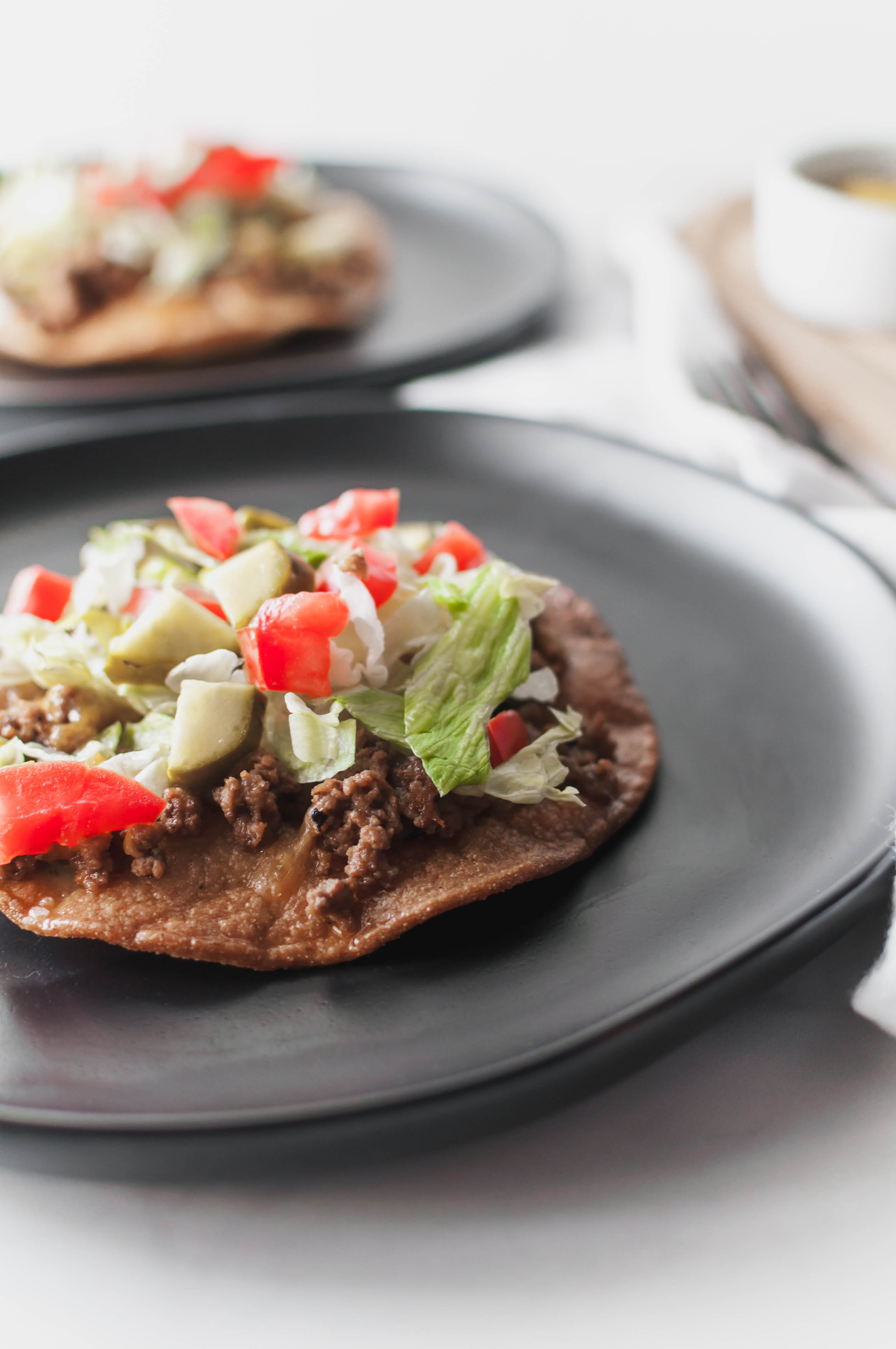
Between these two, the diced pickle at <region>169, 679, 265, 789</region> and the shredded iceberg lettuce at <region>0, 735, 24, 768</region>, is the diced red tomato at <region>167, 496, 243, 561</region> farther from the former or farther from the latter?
the shredded iceberg lettuce at <region>0, 735, 24, 768</region>

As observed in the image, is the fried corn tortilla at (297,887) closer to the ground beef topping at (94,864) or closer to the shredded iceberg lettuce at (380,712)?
the ground beef topping at (94,864)

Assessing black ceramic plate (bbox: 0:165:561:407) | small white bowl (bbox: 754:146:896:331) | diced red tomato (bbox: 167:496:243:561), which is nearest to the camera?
diced red tomato (bbox: 167:496:243:561)

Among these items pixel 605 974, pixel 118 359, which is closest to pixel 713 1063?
pixel 605 974

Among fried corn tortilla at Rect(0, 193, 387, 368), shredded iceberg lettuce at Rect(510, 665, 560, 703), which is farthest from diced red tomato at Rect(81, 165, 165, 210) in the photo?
shredded iceberg lettuce at Rect(510, 665, 560, 703)

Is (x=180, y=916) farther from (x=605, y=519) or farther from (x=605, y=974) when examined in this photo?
(x=605, y=519)

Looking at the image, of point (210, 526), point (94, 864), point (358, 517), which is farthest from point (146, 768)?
point (358, 517)

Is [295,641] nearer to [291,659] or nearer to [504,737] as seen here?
[291,659]
